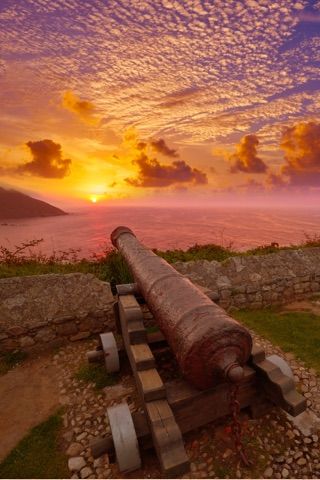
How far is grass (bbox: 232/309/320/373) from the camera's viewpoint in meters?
6.15

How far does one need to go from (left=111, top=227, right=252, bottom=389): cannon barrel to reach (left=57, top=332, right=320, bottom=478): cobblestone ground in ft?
3.37

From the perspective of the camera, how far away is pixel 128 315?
469 centimetres

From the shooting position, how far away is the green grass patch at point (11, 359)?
6180 millimetres

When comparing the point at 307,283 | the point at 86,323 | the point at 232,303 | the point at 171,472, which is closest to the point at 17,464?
the point at 171,472

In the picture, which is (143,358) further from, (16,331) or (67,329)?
(16,331)

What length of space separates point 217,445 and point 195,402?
0.73 meters

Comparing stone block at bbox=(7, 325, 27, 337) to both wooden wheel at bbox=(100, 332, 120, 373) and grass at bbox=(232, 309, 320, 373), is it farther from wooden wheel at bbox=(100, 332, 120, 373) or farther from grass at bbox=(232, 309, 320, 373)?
grass at bbox=(232, 309, 320, 373)

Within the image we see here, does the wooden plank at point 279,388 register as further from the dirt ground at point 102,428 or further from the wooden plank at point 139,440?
the wooden plank at point 139,440

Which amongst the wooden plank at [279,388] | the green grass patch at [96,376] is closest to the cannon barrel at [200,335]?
the wooden plank at [279,388]

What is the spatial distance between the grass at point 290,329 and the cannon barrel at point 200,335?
10.7ft

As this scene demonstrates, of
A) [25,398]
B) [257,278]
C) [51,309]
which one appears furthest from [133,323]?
[257,278]

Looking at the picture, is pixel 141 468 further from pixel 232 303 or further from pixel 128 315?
pixel 232 303

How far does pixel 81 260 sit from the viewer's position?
33.5ft

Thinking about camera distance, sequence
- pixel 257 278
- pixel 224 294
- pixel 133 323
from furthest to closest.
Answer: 1. pixel 257 278
2. pixel 224 294
3. pixel 133 323
